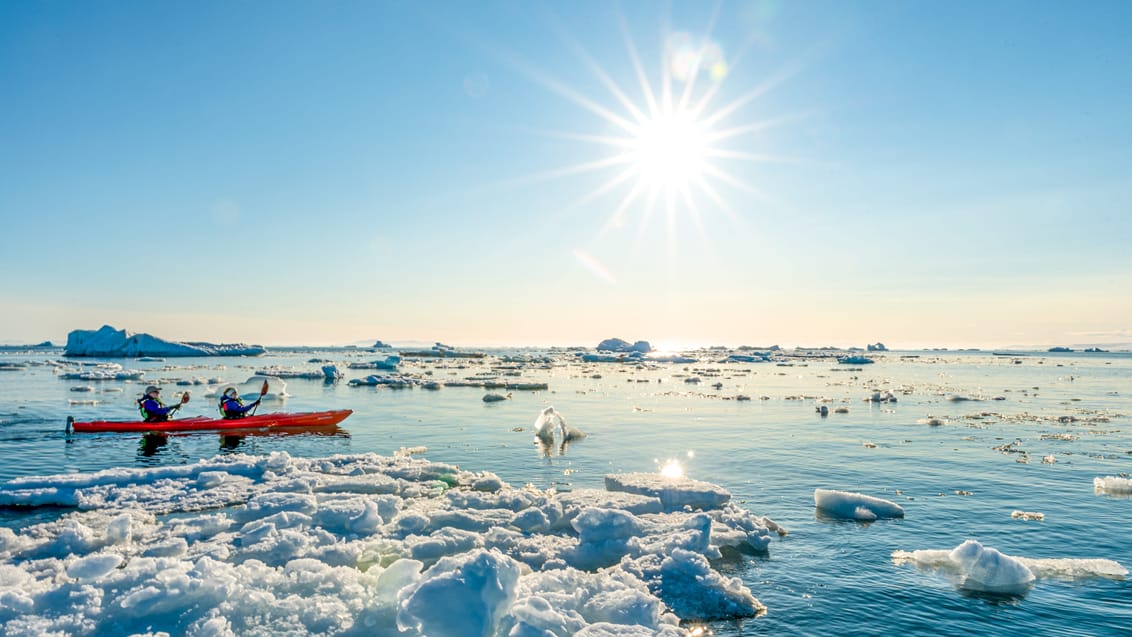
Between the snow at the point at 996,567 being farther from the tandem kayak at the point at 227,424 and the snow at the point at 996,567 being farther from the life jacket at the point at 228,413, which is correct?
the life jacket at the point at 228,413

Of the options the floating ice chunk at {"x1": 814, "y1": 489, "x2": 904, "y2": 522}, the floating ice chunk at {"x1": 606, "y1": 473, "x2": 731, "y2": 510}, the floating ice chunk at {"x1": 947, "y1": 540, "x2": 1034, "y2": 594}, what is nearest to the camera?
the floating ice chunk at {"x1": 947, "y1": 540, "x2": 1034, "y2": 594}

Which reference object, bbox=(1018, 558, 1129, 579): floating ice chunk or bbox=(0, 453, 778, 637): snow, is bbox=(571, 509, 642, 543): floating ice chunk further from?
bbox=(1018, 558, 1129, 579): floating ice chunk

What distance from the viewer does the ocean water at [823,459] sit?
344 inches

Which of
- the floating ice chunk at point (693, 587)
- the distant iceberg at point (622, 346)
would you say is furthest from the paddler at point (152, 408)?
the distant iceberg at point (622, 346)

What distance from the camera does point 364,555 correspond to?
988 cm

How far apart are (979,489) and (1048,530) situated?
136 inches

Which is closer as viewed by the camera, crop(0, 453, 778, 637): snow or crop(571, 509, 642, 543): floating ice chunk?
crop(0, 453, 778, 637): snow

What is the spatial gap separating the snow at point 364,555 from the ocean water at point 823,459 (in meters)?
1.03

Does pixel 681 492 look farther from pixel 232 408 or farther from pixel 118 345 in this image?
pixel 118 345

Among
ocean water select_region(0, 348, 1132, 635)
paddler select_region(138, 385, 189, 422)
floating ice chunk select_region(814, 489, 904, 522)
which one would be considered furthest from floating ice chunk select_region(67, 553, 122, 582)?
paddler select_region(138, 385, 189, 422)

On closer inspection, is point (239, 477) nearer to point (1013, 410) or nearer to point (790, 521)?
point (790, 521)

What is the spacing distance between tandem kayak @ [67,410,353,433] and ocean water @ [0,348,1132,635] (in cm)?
52

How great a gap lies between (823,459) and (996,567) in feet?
34.4

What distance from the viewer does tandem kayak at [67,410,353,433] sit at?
24.5 m
